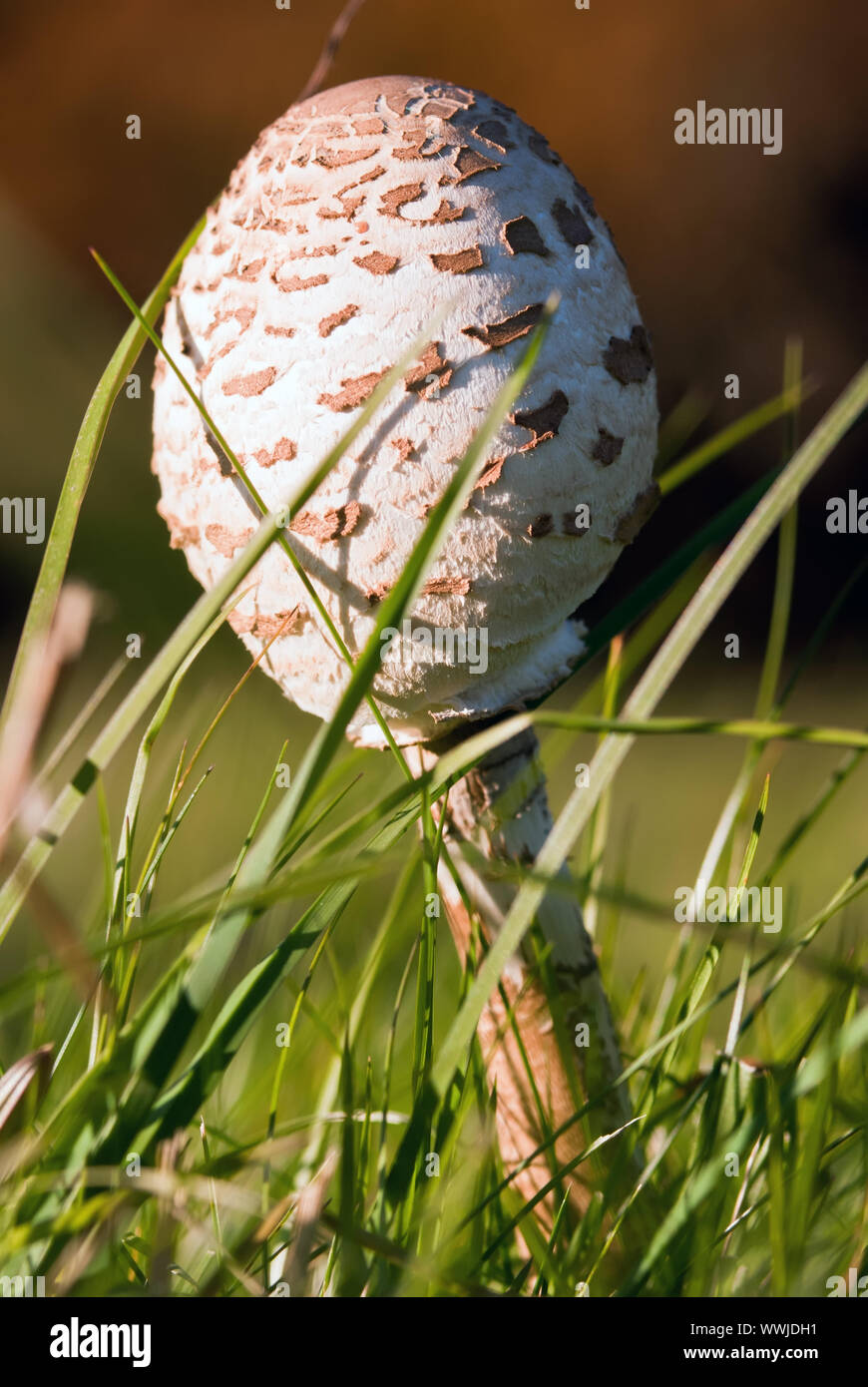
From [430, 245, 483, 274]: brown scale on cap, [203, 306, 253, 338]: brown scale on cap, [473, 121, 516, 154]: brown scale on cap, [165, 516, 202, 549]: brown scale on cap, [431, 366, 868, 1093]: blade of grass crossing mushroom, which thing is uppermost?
[473, 121, 516, 154]: brown scale on cap

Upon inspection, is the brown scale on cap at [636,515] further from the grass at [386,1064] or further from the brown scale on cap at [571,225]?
the brown scale on cap at [571,225]

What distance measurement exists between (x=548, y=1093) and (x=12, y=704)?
388mm

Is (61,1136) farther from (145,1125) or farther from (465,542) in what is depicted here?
(465,542)

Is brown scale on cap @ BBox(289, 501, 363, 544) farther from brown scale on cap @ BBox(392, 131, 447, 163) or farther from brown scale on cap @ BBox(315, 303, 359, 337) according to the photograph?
brown scale on cap @ BBox(392, 131, 447, 163)

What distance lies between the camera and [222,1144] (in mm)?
856

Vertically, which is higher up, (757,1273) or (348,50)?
(348,50)

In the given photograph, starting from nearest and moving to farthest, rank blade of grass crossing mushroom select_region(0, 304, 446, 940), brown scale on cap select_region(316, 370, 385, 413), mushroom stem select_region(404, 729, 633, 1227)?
blade of grass crossing mushroom select_region(0, 304, 446, 940) → brown scale on cap select_region(316, 370, 385, 413) → mushroom stem select_region(404, 729, 633, 1227)

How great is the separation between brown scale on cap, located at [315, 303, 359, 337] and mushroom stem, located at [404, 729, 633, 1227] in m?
0.26

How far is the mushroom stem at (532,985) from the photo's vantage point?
658 millimetres

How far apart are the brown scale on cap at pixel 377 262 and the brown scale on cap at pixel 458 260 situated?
21 mm

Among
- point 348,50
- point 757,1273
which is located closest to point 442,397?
point 757,1273

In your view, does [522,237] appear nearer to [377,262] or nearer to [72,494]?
[377,262]

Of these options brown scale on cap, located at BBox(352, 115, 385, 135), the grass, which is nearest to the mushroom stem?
the grass

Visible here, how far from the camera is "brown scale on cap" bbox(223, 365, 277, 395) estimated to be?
0.56 metres
